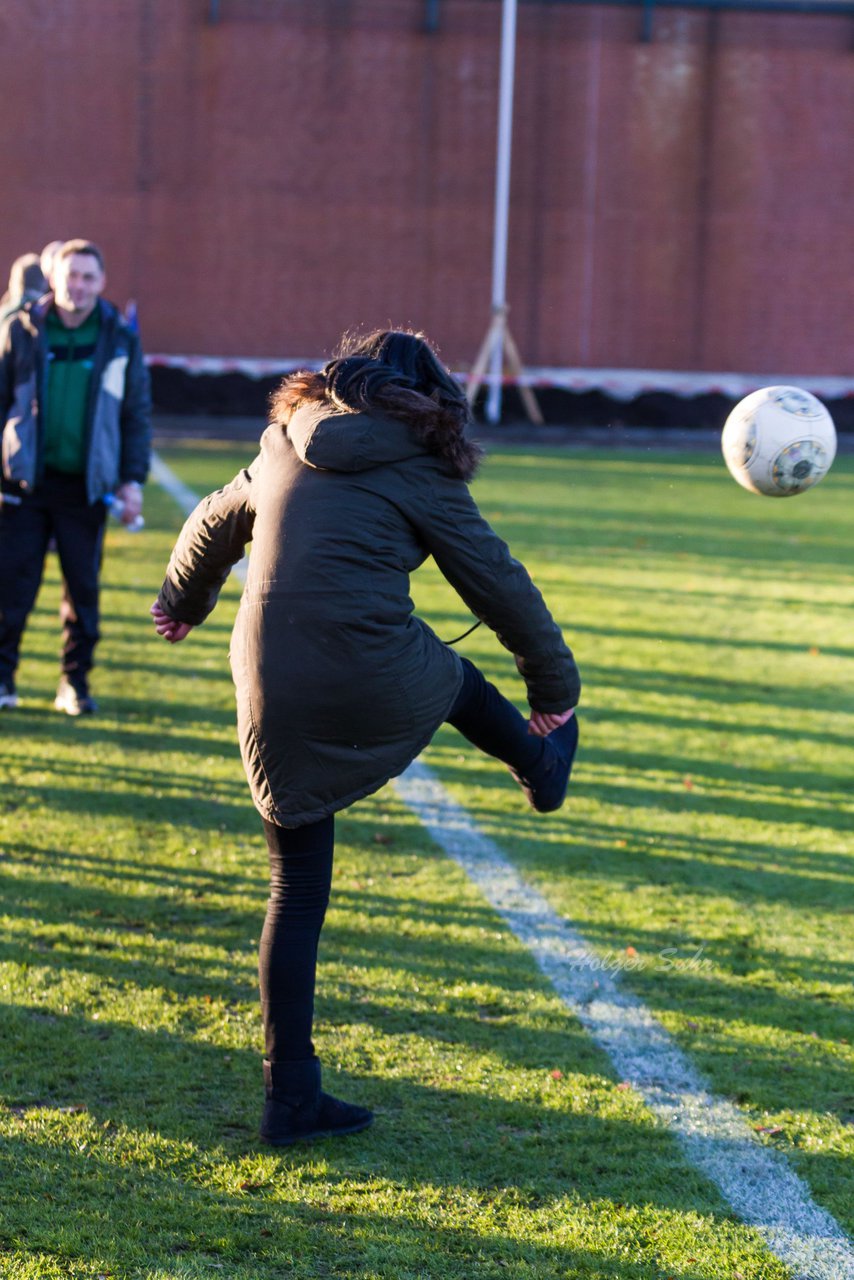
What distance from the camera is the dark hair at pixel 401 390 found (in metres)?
3.13

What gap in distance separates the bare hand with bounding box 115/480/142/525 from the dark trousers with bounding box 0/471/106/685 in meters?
0.12

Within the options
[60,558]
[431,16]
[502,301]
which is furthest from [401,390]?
[431,16]

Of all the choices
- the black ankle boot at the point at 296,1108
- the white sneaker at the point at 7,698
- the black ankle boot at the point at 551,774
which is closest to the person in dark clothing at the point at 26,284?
the white sneaker at the point at 7,698

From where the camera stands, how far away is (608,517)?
15570 mm

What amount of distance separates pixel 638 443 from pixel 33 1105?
22.3 meters

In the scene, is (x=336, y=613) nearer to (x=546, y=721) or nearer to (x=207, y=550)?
(x=207, y=550)

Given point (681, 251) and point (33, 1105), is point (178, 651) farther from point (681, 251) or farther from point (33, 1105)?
point (681, 251)

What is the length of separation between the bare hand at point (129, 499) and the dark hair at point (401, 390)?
11.8 ft

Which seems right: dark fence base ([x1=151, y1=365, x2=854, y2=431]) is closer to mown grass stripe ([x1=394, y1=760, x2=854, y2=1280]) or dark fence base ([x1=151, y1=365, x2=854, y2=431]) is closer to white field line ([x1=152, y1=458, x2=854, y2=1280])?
white field line ([x1=152, y1=458, x2=854, y2=1280])

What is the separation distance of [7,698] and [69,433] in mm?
1394

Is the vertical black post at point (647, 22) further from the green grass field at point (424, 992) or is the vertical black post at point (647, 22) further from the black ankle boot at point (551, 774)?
the black ankle boot at point (551, 774)

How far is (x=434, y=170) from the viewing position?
29.4 m

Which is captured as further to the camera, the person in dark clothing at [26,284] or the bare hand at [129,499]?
the person in dark clothing at [26,284]

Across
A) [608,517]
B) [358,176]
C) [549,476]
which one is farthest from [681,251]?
[608,517]
